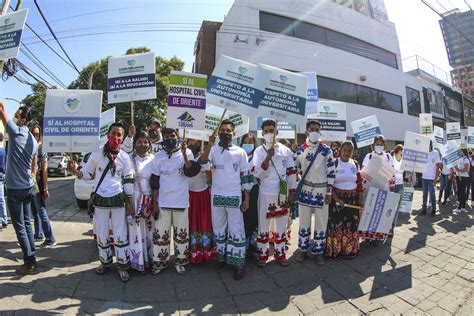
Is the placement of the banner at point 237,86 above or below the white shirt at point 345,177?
above

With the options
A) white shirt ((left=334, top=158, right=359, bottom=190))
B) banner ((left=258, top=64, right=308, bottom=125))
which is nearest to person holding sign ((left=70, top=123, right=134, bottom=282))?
banner ((left=258, top=64, right=308, bottom=125))

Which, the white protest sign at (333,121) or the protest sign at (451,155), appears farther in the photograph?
the protest sign at (451,155)

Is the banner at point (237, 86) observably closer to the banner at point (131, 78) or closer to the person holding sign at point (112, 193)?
the banner at point (131, 78)

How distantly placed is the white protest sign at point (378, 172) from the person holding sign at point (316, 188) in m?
0.87

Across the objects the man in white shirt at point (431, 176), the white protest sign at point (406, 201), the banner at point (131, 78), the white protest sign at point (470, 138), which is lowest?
the white protest sign at point (406, 201)

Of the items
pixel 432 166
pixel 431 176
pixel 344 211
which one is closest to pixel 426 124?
pixel 432 166

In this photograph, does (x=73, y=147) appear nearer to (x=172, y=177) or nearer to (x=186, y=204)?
(x=172, y=177)

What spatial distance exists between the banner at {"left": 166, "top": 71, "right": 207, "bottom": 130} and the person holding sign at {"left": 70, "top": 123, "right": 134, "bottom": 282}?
0.73 meters

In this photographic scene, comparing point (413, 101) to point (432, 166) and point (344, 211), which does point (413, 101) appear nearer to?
point (432, 166)

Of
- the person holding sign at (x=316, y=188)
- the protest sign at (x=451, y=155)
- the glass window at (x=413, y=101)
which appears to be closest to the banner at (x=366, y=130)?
the protest sign at (x=451, y=155)

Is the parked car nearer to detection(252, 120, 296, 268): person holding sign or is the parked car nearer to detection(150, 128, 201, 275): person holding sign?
detection(150, 128, 201, 275): person holding sign

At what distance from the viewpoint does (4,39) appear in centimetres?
492

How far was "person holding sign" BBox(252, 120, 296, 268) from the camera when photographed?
4.08 metres

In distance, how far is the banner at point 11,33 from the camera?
482 centimetres
